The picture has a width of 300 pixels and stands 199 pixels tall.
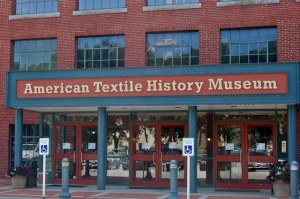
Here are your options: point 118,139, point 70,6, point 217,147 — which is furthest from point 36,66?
point 217,147

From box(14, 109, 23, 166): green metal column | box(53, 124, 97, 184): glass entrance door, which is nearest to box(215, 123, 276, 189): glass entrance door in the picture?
box(53, 124, 97, 184): glass entrance door

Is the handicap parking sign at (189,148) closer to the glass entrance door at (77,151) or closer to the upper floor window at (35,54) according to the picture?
the glass entrance door at (77,151)

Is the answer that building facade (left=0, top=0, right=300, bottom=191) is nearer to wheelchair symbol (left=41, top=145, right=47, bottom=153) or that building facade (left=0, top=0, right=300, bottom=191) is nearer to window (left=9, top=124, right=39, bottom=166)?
window (left=9, top=124, right=39, bottom=166)

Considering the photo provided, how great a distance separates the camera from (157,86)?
17922mm

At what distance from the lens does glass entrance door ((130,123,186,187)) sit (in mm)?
20047

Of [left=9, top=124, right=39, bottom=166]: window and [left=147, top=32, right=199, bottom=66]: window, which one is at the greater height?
[left=147, top=32, right=199, bottom=66]: window

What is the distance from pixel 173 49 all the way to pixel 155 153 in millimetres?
4540

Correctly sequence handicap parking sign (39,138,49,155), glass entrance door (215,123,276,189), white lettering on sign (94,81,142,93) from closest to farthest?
1. handicap parking sign (39,138,49,155)
2. white lettering on sign (94,81,142,93)
3. glass entrance door (215,123,276,189)

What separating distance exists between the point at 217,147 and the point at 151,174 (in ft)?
9.49

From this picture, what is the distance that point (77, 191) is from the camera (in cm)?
1839

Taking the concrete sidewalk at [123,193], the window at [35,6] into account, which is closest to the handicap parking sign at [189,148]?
the concrete sidewalk at [123,193]

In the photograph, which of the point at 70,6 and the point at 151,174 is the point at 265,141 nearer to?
the point at 151,174

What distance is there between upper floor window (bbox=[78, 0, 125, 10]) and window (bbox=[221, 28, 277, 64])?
16.0ft

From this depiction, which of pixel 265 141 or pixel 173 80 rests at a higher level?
pixel 173 80
